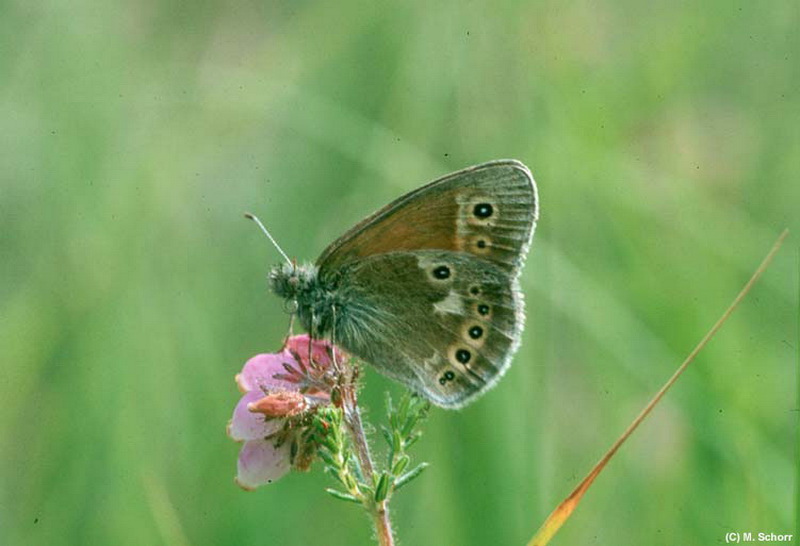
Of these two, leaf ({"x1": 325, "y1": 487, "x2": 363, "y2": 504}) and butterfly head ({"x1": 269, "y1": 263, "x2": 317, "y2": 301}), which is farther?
butterfly head ({"x1": 269, "y1": 263, "x2": 317, "y2": 301})

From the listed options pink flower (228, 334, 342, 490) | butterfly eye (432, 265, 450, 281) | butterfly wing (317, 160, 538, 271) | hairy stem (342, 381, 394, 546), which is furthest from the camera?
butterfly eye (432, 265, 450, 281)

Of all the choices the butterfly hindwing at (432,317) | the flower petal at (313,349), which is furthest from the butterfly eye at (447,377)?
the flower petal at (313,349)

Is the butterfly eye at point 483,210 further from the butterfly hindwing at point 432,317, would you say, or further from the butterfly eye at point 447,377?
the butterfly eye at point 447,377

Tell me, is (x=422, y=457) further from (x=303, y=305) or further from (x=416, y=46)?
(x=416, y=46)

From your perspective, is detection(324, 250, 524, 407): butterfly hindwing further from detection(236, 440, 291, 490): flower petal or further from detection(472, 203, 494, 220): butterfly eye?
detection(236, 440, 291, 490): flower petal

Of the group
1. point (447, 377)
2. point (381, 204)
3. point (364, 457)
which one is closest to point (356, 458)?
point (364, 457)

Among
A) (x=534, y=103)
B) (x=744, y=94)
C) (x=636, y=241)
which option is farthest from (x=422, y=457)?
(x=744, y=94)

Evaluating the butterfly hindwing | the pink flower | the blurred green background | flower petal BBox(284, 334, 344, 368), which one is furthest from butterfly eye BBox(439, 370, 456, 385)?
the blurred green background
